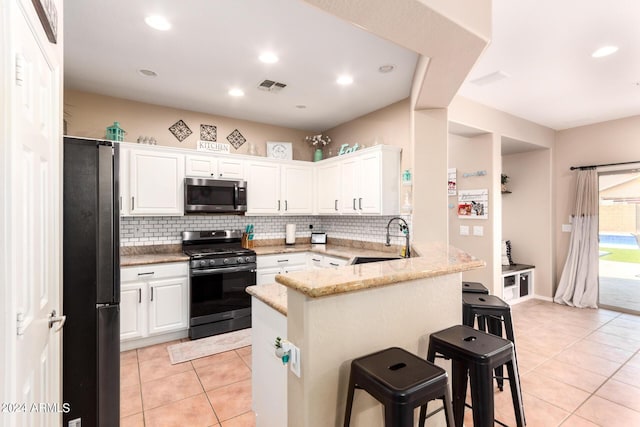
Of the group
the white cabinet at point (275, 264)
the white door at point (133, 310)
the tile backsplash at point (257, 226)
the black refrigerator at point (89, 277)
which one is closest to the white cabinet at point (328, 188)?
the tile backsplash at point (257, 226)

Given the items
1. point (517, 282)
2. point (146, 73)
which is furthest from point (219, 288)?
point (517, 282)

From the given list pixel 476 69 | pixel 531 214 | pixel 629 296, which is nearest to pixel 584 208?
pixel 531 214

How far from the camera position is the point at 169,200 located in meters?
3.73

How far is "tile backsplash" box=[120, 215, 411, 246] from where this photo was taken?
3814 mm

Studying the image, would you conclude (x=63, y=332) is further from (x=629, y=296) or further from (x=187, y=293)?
(x=629, y=296)

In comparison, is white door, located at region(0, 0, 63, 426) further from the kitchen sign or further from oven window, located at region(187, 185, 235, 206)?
the kitchen sign

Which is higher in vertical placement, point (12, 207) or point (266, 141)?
point (266, 141)

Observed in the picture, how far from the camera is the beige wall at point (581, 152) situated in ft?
14.5

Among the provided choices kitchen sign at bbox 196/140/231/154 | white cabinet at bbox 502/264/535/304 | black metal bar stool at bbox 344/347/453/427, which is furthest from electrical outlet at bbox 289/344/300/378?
white cabinet at bbox 502/264/535/304

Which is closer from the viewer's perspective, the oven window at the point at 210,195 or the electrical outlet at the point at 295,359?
the electrical outlet at the point at 295,359

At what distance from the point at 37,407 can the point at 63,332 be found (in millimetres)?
586

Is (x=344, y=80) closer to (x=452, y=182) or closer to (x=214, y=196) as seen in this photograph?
(x=214, y=196)

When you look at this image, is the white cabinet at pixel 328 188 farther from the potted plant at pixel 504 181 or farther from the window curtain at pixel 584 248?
the window curtain at pixel 584 248

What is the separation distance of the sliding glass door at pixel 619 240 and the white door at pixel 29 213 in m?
6.36
